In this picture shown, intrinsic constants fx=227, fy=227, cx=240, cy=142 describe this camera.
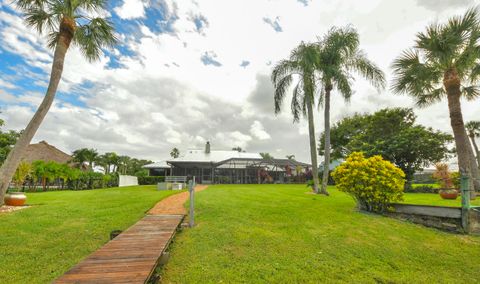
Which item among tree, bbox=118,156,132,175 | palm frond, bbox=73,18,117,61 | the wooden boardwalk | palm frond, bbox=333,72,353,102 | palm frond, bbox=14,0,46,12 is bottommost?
the wooden boardwalk

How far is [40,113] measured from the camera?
9.18m

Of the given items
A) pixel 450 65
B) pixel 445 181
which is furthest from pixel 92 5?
pixel 445 181

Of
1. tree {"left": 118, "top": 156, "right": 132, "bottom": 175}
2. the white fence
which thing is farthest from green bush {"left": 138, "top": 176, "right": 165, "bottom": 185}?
tree {"left": 118, "top": 156, "right": 132, "bottom": 175}

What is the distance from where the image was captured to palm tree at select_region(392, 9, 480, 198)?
10.4 metres

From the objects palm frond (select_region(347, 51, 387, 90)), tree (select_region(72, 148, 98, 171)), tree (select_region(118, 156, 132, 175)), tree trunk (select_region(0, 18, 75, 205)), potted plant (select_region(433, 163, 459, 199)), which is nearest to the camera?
tree trunk (select_region(0, 18, 75, 205))

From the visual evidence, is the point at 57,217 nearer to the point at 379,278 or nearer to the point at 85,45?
the point at 85,45

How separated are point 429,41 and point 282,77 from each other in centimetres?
799

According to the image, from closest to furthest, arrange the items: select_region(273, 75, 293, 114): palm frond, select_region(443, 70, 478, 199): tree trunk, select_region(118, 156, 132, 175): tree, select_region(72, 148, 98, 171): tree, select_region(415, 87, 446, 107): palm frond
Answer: select_region(443, 70, 478, 199): tree trunk < select_region(415, 87, 446, 107): palm frond < select_region(273, 75, 293, 114): palm frond < select_region(72, 148, 98, 171): tree < select_region(118, 156, 132, 175): tree

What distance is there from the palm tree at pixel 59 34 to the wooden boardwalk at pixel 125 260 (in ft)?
23.3

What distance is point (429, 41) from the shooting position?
35.3 ft

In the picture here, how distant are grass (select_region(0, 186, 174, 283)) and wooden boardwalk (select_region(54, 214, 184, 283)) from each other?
0.84 m

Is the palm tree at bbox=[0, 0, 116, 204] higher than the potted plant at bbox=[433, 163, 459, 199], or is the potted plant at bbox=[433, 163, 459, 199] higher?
the palm tree at bbox=[0, 0, 116, 204]

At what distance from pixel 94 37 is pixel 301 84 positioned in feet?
40.8

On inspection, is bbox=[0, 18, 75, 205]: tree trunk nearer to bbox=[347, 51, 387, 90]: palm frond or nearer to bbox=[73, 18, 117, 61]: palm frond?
bbox=[73, 18, 117, 61]: palm frond
